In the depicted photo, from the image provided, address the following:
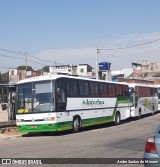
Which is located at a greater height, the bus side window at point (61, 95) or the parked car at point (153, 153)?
the bus side window at point (61, 95)

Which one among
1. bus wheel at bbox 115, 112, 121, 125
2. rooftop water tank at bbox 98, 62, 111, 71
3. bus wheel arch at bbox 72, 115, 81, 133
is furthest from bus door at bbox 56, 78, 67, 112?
rooftop water tank at bbox 98, 62, 111, 71

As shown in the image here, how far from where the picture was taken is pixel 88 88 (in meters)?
22.2

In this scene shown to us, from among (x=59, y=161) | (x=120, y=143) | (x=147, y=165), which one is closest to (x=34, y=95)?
(x=120, y=143)

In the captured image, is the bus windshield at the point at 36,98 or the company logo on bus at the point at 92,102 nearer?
the bus windshield at the point at 36,98

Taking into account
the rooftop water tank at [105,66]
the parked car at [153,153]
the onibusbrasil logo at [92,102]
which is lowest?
the parked car at [153,153]

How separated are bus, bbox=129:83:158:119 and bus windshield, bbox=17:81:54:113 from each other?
1315 cm

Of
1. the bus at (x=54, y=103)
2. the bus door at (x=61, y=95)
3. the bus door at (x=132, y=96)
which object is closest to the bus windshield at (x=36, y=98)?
the bus at (x=54, y=103)

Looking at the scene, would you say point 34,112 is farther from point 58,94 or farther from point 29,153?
point 29,153

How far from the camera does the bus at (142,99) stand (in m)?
31.0

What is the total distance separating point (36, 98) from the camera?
18672mm

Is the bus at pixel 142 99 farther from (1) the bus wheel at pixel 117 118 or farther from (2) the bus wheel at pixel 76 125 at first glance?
(2) the bus wheel at pixel 76 125

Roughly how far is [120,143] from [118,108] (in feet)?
40.7

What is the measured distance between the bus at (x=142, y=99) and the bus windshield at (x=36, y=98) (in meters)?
13.1

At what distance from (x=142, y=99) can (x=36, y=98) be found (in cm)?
1698
